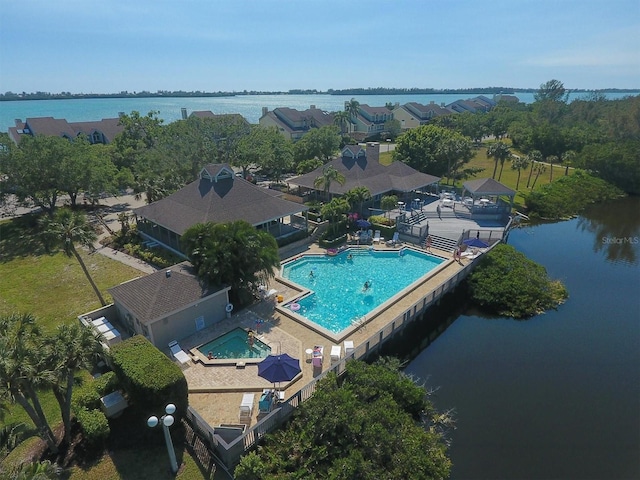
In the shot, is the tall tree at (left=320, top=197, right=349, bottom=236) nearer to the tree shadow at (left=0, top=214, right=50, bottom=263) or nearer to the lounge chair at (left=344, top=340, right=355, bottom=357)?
the lounge chair at (left=344, top=340, right=355, bottom=357)

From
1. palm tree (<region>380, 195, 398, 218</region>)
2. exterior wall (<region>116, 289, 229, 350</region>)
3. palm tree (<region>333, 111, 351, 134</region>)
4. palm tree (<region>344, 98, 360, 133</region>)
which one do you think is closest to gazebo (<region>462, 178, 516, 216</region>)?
palm tree (<region>380, 195, 398, 218</region>)

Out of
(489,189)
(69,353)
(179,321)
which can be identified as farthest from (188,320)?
(489,189)

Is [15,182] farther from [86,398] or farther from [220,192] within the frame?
[86,398]

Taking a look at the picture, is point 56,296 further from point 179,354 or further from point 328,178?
point 328,178

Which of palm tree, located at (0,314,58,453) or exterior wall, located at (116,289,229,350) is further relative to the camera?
exterior wall, located at (116,289,229,350)

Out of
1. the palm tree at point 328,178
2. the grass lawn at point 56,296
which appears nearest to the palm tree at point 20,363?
the grass lawn at point 56,296
